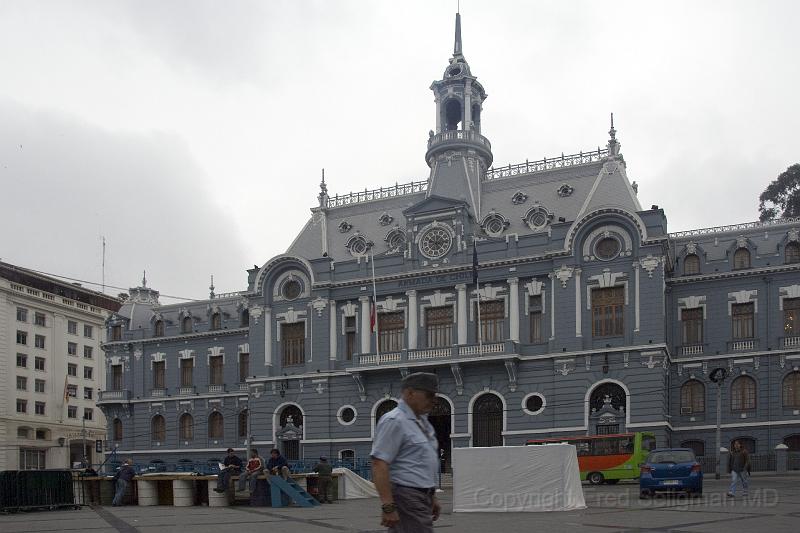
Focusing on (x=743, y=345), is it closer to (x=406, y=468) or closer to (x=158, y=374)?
(x=158, y=374)

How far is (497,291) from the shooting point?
172ft

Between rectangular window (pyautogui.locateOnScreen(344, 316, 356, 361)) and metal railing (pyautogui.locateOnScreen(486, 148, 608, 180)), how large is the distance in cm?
1207

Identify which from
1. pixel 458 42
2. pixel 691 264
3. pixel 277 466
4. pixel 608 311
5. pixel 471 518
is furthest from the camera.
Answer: pixel 458 42

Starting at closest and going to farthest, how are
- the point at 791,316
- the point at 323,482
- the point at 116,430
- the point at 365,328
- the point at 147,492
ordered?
the point at 323,482 → the point at 147,492 → the point at 791,316 → the point at 365,328 → the point at 116,430

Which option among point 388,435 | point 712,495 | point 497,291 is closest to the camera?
point 388,435

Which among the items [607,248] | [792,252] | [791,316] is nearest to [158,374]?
[607,248]

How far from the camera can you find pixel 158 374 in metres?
67.8

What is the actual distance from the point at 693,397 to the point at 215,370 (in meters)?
31.9

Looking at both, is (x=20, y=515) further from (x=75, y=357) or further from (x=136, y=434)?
(x=75, y=357)

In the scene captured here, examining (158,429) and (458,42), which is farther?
(158,429)

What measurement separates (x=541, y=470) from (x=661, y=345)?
26.3 m

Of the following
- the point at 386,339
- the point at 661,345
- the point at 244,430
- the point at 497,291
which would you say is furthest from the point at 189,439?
the point at 661,345

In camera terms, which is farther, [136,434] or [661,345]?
[136,434]

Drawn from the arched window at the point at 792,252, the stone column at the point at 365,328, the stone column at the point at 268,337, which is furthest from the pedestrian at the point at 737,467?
the stone column at the point at 268,337
